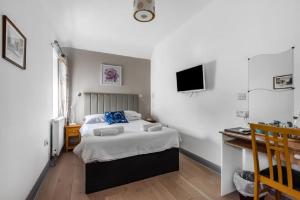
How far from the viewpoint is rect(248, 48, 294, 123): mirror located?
169 centimetres

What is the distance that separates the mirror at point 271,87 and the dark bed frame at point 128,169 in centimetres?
140

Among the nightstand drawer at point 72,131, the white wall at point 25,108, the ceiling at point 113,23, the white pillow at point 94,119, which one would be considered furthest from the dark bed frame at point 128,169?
the ceiling at point 113,23

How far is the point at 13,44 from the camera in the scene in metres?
1.43

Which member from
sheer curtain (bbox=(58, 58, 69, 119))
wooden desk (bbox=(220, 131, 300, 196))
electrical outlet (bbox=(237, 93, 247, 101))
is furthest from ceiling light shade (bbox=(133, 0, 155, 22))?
sheer curtain (bbox=(58, 58, 69, 119))

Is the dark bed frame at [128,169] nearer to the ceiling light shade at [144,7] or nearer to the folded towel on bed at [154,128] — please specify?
the folded towel on bed at [154,128]

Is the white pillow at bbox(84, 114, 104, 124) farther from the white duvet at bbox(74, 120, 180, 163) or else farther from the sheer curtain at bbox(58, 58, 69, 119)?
the white duvet at bbox(74, 120, 180, 163)

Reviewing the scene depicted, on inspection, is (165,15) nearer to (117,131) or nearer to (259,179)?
(117,131)

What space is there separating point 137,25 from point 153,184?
10.0 ft

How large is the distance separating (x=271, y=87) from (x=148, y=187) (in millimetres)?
2126

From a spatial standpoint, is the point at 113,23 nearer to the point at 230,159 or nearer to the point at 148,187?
the point at 148,187

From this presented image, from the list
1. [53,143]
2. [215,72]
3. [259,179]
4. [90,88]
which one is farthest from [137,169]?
[90,88]

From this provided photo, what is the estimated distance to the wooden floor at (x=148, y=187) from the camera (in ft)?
6.23

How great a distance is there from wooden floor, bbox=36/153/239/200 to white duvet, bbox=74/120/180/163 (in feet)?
1.48

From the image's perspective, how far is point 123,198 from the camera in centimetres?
188
